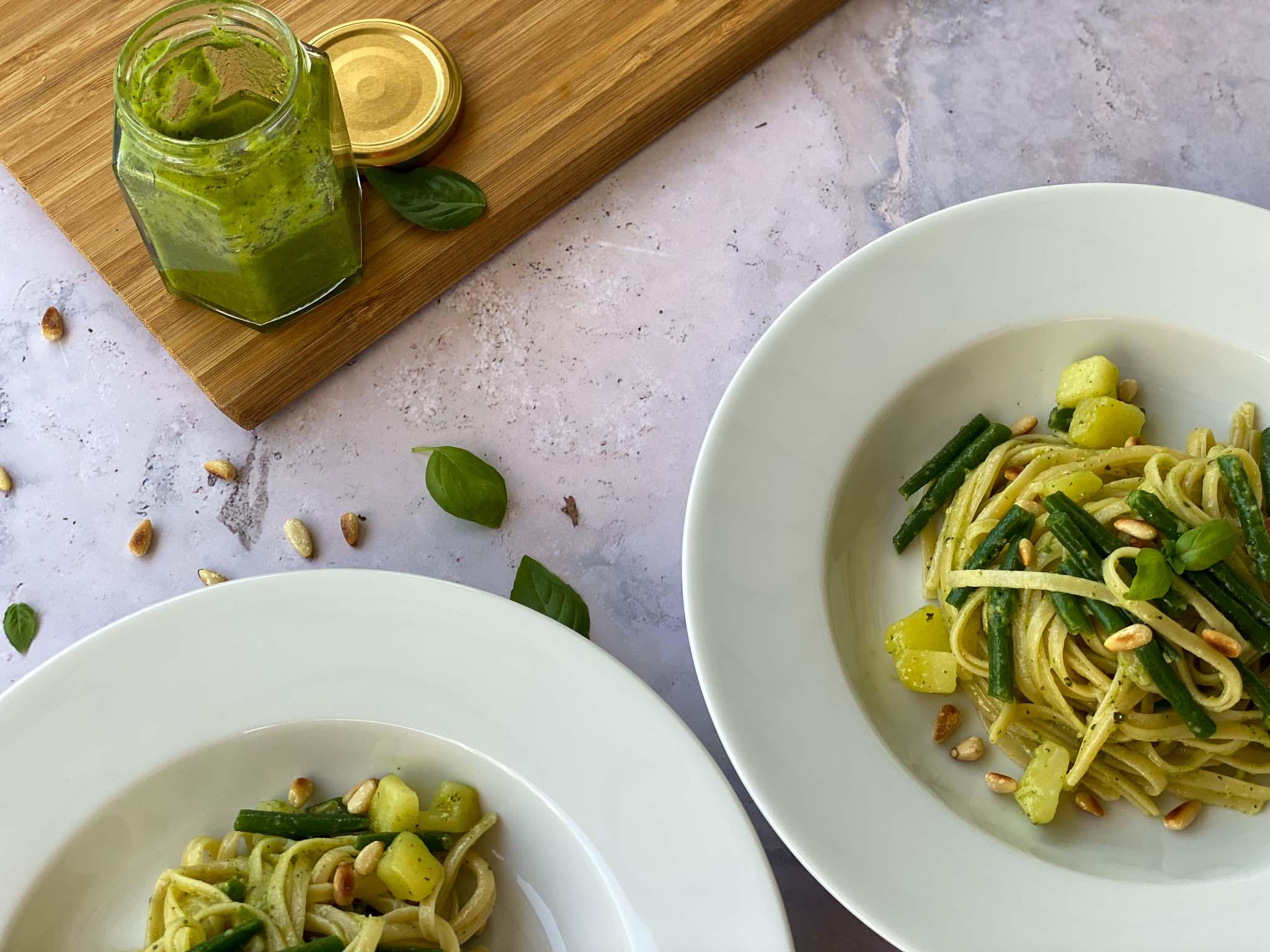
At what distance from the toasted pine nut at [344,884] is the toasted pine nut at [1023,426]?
5.09ft

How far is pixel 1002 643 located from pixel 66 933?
1.80 metres

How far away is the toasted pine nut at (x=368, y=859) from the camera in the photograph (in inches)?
79.1

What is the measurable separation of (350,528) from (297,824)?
25.7 inches

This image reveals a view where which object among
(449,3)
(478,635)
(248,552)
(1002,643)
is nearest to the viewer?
(478,635)

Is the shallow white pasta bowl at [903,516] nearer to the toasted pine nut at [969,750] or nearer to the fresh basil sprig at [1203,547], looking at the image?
the toasted pine nut at [969,750]

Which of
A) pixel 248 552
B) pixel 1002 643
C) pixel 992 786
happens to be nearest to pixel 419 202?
pixel 248 552

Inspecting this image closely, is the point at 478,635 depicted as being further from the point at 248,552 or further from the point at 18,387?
the point at 18,387

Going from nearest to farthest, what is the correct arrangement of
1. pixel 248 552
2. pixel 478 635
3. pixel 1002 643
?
pixel 478 635 → pixel 1002 643 → pixel 248 552

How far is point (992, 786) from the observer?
7.00 feet

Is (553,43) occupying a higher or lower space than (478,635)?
higher

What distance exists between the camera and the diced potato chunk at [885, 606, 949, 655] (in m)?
2.21

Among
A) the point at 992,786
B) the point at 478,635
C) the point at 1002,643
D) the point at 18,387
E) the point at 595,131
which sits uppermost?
the point at 18,387

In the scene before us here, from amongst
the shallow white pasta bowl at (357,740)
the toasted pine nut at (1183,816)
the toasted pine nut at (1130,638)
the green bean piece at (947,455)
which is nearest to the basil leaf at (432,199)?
the shallow white pasta bowl at (357,740)

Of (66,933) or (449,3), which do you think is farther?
(449,3)
